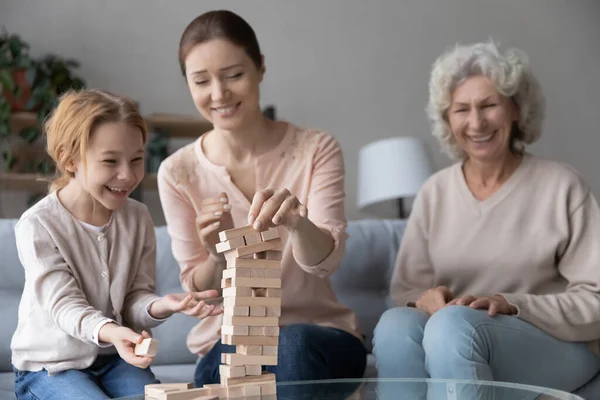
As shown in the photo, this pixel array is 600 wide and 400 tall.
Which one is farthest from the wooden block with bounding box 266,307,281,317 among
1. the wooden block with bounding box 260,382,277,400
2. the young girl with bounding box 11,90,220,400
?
the young girl with bounding box 11,90,220,400

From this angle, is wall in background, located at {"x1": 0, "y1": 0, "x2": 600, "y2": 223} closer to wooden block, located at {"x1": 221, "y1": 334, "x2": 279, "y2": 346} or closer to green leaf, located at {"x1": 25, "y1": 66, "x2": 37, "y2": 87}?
green leaf, located at {"x1": 25, "y1": 66, "x2": 37, "y2": 87}

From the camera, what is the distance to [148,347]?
4.07ft

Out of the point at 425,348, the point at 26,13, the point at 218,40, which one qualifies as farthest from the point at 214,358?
the point at 26,13

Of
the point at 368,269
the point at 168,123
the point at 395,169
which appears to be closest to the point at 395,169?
the point at 395,169

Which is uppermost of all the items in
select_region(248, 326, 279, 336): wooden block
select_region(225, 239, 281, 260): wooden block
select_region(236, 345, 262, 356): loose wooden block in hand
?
select_region(225, 239, 281, 260): wooden block

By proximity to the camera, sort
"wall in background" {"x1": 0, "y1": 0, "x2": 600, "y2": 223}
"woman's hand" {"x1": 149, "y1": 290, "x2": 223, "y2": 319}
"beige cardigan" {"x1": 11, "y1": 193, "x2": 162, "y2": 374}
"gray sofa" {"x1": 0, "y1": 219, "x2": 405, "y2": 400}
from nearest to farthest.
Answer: "woman's hand" {"x1": 149, "y1": 290, "x2": 223, "y2": 319}, "beige cardigan" {"x1": 11, "y1": 193, "x2": 162, "y2": 374}, "gray sofa" {"x1": 0, "y1": 219, "x2": 405, "y2": 400}, "wall in background" {"x1": 0, "y1": 0, "x2": 600, "y2": 223}

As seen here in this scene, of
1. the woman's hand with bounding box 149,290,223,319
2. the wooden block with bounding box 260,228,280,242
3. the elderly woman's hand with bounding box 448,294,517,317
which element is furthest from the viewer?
the elderly woman's hand with bounding box 448,294,517,317

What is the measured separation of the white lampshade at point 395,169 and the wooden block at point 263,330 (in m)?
2.11

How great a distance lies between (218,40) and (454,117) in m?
0.60

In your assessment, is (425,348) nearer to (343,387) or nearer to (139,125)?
(343,387)

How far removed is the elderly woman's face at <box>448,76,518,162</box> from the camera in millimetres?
1917

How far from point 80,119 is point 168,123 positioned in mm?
2098

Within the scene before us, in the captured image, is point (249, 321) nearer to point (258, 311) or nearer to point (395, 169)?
point (258, 311)

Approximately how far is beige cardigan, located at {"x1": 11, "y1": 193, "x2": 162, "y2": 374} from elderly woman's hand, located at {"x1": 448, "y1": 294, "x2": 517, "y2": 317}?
24.3 inches
